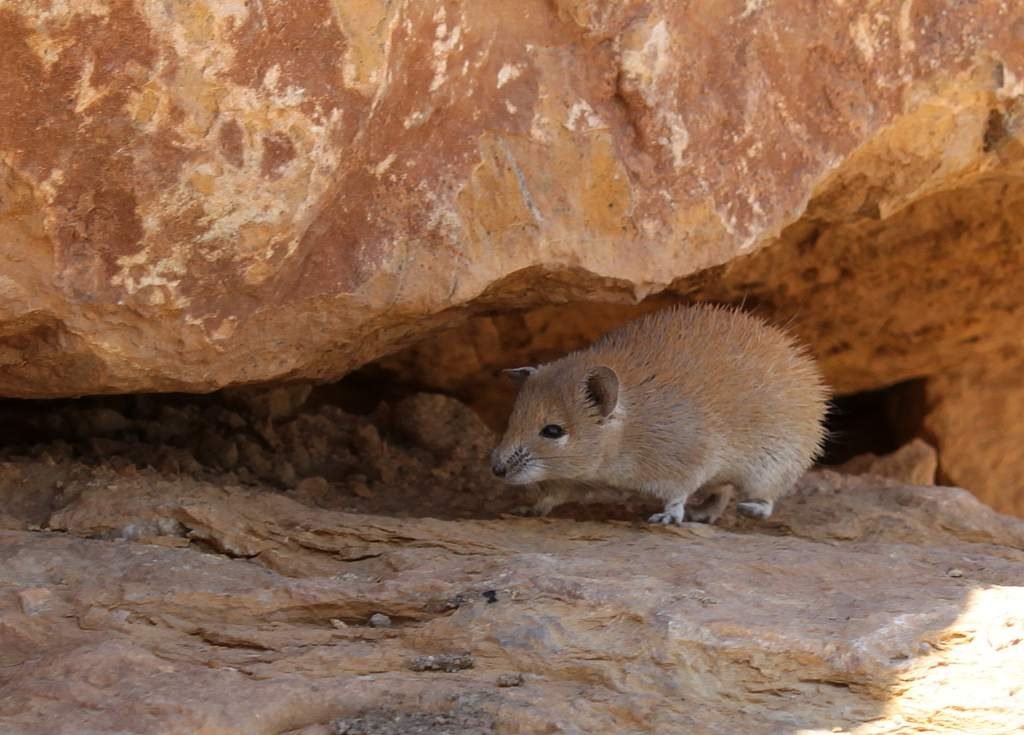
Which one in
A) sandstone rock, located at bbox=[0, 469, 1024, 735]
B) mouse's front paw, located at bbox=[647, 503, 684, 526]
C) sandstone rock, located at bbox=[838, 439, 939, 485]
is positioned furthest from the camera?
sandstone rock, located at bbox=[838, 439, 939, 485]

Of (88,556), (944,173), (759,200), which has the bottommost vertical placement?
(88,556)

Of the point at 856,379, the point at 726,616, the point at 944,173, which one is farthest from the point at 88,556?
the point at 856,379

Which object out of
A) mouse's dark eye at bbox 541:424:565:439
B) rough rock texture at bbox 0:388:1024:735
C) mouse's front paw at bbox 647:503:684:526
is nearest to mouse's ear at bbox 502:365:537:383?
mouse's dark eye at bbox 541:424:565:439

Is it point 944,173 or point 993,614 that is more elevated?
point 944,173

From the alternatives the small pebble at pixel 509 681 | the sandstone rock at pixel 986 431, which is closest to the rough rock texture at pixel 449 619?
the small pebble at pixel 509 681

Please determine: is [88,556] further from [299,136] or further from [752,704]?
[752,704]

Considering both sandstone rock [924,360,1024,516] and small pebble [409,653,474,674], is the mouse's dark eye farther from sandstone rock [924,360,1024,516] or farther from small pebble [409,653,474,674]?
sandstone rock [924,360,1024,516]

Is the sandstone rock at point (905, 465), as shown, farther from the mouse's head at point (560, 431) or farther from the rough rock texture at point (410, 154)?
the mouse's head at point (560, 431)

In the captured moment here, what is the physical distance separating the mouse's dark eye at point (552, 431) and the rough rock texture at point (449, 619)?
1.45 feet

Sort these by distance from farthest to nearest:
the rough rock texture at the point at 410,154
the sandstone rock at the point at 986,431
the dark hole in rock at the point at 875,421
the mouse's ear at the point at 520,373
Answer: the dark hole in rock at the point at 875,421
the sandstone rock at the point at 986,431
the mouse's ear at the point at 520,373
the rough rock texture at the point at 410,154

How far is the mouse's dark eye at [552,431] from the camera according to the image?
5.48 metres

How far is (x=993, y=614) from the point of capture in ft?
12.8

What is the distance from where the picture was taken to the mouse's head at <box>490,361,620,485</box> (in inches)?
213

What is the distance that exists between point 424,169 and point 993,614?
96.4 inches
